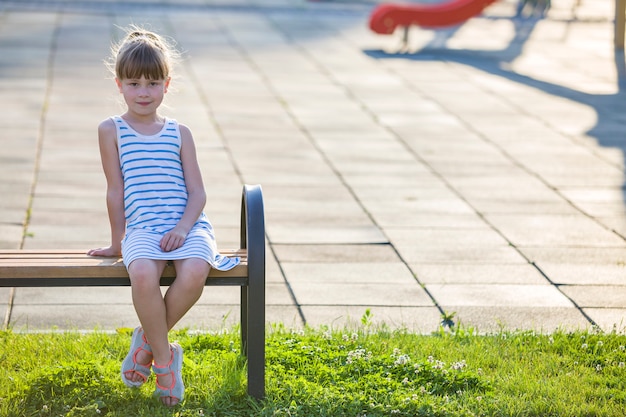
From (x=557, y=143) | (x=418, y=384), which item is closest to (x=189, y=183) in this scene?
(x=418, y=384)

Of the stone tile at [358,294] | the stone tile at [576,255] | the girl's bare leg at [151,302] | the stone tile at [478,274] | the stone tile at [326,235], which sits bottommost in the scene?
the stone tile at [326,235]

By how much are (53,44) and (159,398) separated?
440 inches

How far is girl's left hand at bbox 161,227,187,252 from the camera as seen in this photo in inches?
162

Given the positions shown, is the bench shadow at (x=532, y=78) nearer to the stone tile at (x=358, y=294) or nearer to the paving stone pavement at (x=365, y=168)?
the paving stone pavement at (x=365, y=168)

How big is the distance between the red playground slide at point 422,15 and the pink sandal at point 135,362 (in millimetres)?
11925

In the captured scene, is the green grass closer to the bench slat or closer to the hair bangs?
the bench slat

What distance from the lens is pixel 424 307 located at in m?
5.62

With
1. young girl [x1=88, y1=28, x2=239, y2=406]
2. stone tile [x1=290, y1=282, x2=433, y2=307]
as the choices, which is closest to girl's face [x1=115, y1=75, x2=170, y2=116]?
young girl [x1=88, y1=28, x2=239, y2=406]

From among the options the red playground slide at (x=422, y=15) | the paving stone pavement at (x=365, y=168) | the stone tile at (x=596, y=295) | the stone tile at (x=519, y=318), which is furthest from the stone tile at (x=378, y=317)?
the red playground slide at (x=422, y=15)

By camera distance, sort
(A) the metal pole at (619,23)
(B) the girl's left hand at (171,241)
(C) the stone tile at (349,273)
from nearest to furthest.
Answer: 1. (B) the girl's left hand at (171,241)
2. (C) the stone tile at (349,273)
3. (A) the metal pole at (619,23)

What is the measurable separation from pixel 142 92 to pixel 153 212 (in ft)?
1.60

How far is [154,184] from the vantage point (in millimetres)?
4305

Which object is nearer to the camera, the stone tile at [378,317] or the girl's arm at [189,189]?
the girl's arm at [189,189]

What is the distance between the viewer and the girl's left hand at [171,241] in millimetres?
4105
